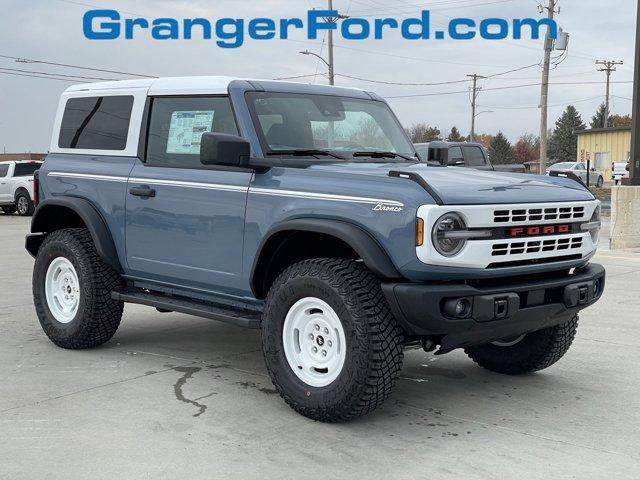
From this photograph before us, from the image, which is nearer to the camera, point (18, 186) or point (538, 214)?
point (538, 214)

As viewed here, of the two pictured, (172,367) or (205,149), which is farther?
(172,367)

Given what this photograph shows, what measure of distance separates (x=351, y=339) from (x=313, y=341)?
16.2 inches

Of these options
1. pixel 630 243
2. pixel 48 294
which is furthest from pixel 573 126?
pixel 48 294

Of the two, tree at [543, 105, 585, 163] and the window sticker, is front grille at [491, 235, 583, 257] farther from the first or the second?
tree at [543, 105, 585, 163]

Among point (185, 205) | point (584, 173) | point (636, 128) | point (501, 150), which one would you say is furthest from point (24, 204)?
point (501, 150)

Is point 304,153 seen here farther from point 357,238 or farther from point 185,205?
point 357,238

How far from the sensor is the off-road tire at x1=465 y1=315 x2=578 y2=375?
5.58 meters

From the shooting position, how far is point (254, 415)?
4.82 metres

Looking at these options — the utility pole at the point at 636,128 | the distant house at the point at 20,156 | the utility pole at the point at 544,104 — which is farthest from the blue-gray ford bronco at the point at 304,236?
the distant house at the point at 20,156

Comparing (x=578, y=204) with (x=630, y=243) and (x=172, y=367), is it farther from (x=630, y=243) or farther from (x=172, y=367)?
(x=630, y=243)

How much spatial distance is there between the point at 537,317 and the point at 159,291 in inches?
109

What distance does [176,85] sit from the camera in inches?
234

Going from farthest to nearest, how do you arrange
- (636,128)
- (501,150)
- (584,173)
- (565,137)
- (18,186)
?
(565,137), (501,150), (584,173), (18,186), (636,128)

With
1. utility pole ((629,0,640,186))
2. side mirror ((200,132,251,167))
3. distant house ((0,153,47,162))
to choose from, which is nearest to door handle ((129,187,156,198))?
side mirror ((200,132,251,167))
